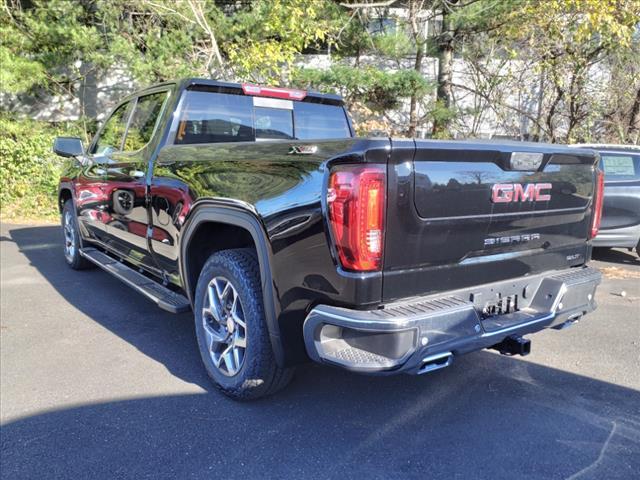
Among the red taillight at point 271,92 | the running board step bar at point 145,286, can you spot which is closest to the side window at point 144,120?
the red taillight at point 271,92

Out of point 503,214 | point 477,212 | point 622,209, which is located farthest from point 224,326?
point 622,209

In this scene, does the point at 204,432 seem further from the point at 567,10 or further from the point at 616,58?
the point at 616,58

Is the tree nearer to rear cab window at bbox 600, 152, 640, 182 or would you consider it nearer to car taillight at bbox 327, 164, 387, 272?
rear cab window at bbox 600, 152, 640, 182

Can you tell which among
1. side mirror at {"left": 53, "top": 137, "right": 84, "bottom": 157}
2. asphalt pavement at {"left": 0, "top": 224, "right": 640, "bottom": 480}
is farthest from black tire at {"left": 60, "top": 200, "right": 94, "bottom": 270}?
asphalt pavement at {"left": 0, "top": 224, "right": 640, "bottom": 480}

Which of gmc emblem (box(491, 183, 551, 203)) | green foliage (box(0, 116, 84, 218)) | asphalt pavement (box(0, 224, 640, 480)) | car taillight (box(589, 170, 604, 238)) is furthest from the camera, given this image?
green foliage (box(0, 116, 84, 218))

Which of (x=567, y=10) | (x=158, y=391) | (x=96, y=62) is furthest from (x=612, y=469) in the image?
(x=96, y=62)

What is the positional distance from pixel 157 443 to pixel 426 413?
60.1 inches

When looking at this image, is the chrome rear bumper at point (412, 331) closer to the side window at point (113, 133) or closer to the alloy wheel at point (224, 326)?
the alloy wheel at point (224, 326)

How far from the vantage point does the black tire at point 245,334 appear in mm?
2928

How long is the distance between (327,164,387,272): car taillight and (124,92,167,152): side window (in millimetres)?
2450

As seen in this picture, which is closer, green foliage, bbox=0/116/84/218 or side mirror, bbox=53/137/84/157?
side mirror, bbox=53/137/84/157

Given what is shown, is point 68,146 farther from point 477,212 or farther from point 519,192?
point 519,192

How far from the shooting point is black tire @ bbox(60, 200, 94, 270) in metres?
6.27

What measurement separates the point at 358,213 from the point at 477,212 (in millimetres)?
719
